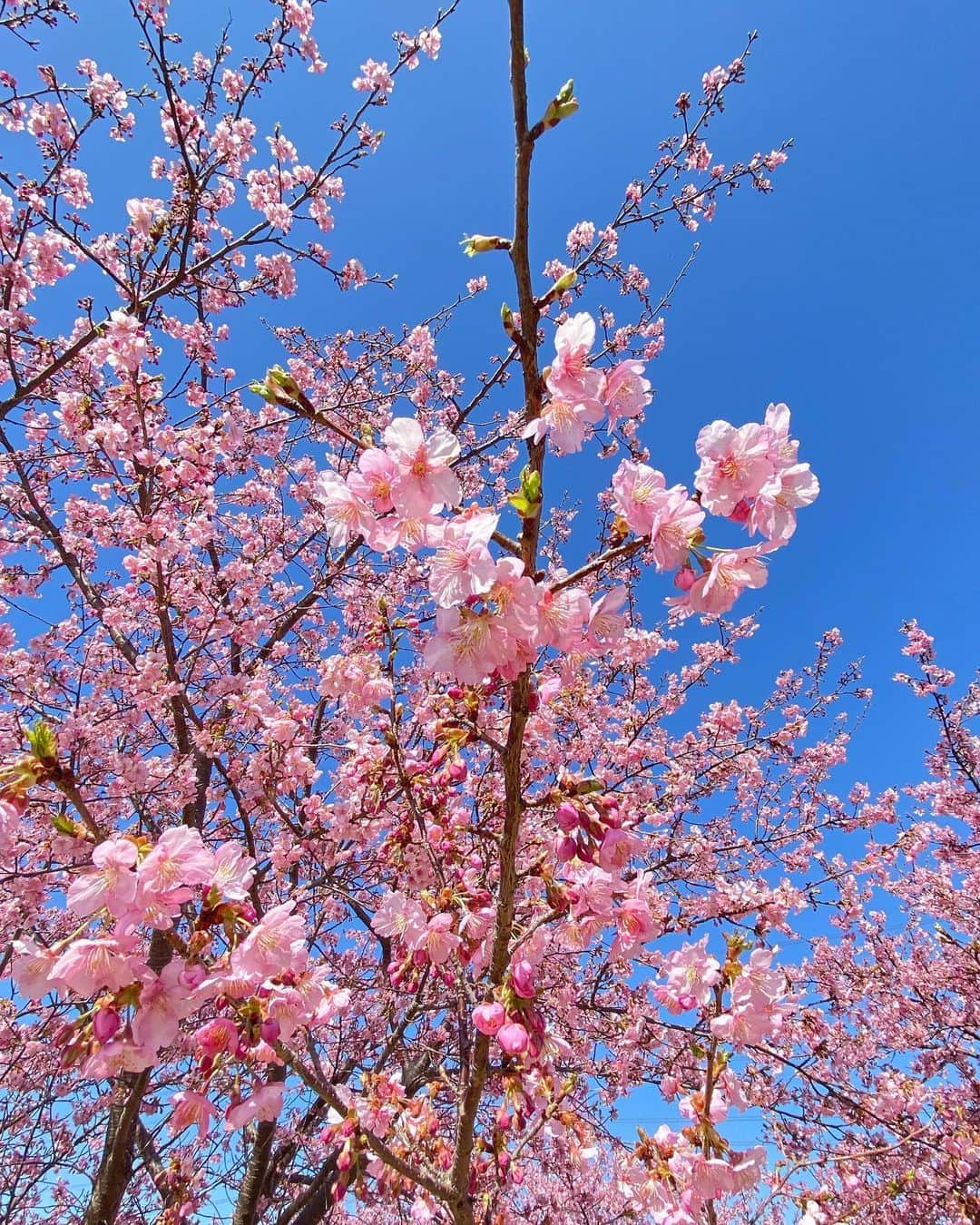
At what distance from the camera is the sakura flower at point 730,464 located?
60.1 inches

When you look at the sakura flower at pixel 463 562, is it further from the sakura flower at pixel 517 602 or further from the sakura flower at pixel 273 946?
the sakura flower at pixel 273 946

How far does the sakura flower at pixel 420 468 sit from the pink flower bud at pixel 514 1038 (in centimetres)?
138

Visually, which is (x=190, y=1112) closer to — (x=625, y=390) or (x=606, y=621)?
(x=606, y=621)

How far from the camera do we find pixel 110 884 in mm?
1422

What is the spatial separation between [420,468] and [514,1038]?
1508mm

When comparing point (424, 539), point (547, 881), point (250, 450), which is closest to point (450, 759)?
point (547, 881)

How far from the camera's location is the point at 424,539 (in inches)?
61.3

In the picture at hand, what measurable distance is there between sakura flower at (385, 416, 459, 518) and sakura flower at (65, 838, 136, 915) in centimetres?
103

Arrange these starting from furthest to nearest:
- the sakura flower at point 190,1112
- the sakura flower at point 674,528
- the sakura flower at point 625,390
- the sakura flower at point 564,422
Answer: the sakura flower at point 190,1112
the sakura flower at point 625,390
the sakura flower at point 564,422
the sakura flower at point 674,528

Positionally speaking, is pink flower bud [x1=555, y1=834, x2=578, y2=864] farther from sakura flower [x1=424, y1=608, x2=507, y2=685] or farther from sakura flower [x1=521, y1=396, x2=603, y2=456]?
sakura flower [x1=521, y1=396, x2=603, y2=456]

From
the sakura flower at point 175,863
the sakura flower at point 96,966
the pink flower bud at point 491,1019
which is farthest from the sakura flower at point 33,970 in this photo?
the pink flower bud at point 491,1019

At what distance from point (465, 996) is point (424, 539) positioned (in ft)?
5.91

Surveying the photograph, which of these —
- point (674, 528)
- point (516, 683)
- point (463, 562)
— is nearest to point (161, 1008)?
point (516, 683)

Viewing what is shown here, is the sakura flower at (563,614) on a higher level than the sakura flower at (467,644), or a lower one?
higher
